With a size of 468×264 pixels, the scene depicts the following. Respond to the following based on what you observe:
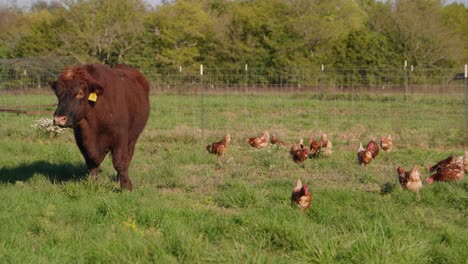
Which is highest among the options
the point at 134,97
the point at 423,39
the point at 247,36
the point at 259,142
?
the point at 247,36

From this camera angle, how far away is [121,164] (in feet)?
21.6

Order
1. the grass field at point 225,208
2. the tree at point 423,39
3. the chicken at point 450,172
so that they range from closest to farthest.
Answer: the grass field at point 225,208 → the chicken at point 450,172 → the tree at point 423,39

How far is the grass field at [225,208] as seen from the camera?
403 centimetres

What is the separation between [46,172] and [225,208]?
10.3 ft

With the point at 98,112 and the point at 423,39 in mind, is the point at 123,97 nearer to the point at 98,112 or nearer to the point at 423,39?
the point at 98,112

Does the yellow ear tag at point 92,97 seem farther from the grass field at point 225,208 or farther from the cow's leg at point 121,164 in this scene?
the grass field at point 225,208

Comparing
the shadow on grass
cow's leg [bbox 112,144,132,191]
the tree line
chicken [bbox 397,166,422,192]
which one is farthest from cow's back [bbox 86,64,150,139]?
the tree line

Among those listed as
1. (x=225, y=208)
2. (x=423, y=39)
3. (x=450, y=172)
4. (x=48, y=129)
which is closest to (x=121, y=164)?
(x=225, y=208)

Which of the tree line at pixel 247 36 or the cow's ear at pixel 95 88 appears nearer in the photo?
the cow's ear at pixel 95 88

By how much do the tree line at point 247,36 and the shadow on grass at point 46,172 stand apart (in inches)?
1065

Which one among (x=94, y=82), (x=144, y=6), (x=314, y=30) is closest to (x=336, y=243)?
(x=94, y=82)

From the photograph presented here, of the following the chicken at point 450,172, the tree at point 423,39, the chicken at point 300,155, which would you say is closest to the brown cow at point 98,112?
the chicken at point 300,155

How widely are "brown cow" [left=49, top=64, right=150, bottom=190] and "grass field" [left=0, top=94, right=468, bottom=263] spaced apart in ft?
1.20

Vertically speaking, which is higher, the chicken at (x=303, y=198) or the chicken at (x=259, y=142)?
the chicken at (x=259, y=142)
